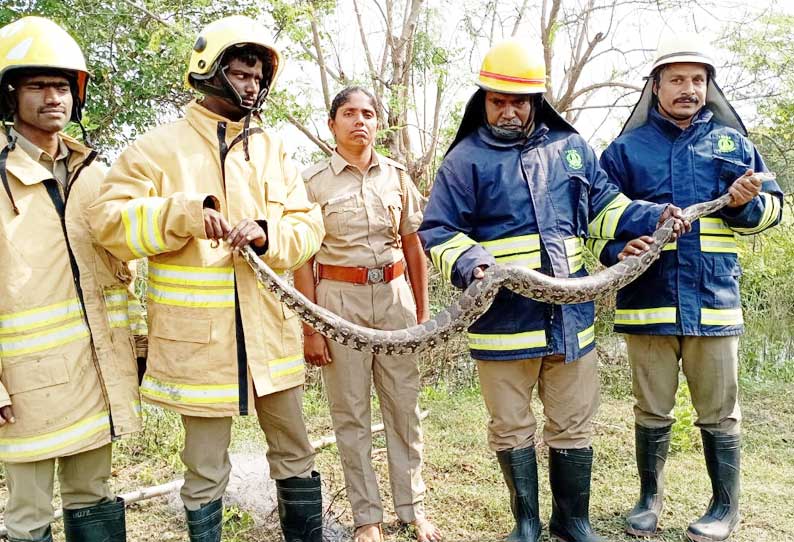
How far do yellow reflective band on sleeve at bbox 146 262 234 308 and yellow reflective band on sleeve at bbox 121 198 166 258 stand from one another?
23 centimetres

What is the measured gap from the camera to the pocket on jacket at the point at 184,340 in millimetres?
3221

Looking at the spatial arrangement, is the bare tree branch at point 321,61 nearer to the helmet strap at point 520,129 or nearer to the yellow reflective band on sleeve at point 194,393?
the helmet strap at point 520,129

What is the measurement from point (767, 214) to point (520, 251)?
161cm

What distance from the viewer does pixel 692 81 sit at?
398 cm

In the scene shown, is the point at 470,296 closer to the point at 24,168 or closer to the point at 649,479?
the point at 649,479

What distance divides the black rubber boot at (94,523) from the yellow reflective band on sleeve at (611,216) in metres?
3.19

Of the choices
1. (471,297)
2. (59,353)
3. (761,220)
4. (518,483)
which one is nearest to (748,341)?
(761,220)

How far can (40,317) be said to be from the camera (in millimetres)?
3061

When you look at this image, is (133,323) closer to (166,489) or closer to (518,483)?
(166,489)

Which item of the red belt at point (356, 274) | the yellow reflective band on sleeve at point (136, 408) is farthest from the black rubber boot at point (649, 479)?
the yellow reflective band on sleeve at point (136, 408)

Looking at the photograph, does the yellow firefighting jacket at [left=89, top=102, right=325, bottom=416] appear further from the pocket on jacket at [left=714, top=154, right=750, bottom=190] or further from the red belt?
the pocket on jacket at [left=714, top=154, right=750, bottom=190]

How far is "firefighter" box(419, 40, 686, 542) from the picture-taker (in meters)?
3.68

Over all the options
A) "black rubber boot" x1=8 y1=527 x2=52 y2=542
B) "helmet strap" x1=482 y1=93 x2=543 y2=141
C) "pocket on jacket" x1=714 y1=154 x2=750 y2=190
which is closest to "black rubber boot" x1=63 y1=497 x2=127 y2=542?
"black rubber boot" x1=8 y1=527 x2=52 y2=542

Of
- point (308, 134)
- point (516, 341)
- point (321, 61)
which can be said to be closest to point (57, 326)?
→ point (516, 341)
